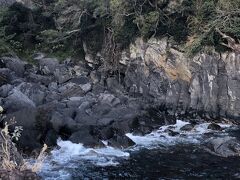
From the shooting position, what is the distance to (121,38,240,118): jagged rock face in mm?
27828

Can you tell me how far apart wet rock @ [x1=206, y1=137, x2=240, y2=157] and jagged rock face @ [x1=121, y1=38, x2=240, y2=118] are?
6287 mm

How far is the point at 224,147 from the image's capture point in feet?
67.6

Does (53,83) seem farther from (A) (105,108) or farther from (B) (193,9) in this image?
(B) (193,9)

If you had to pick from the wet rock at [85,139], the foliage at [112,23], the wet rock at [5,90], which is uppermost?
the foliage at [112,23]

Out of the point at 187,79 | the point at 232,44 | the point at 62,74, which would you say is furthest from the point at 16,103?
the point at 232,44

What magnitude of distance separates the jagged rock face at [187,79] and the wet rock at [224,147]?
6287 millimetres

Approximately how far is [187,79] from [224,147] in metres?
9.21

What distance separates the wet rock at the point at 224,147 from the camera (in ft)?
66.2

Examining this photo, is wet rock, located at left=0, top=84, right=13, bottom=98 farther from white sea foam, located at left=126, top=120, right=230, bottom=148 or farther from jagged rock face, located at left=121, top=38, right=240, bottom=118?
white sea foam, located at left=126, top=120, right=230, bottom=148

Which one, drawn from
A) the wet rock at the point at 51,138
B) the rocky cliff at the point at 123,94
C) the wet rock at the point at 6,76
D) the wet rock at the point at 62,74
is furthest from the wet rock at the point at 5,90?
the wet rock at the point at 51,138

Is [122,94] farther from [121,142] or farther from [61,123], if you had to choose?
[121,142]

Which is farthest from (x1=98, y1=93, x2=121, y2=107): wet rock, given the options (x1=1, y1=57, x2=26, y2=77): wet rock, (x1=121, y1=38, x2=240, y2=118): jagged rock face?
(x1=1, y1=57, x2=26, y2=77): wet rock

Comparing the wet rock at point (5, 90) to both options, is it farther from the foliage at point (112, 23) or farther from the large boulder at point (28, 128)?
the foliage at point (112, 23)

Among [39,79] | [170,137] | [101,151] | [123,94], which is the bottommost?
[101,151]
